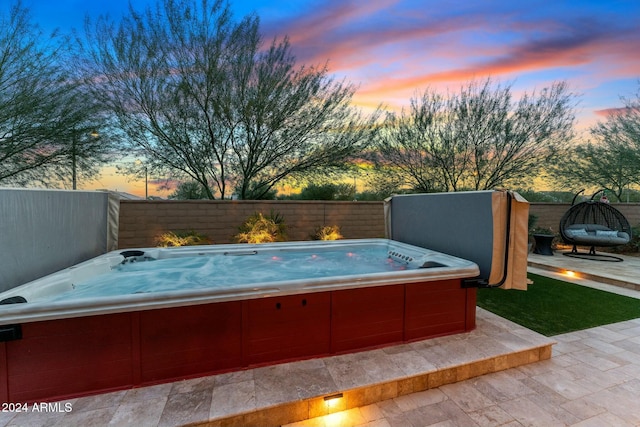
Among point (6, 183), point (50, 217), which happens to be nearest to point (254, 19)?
point (50, 217)

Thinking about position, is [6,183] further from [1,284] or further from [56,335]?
[56,335]

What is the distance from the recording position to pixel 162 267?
3.40m

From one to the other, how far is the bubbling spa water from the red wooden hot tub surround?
0.49 meters

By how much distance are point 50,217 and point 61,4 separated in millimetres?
Result: 5164

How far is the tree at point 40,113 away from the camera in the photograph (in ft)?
17.0

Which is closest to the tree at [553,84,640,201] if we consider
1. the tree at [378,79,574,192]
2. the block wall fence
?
the tree at [378,79,574,192]

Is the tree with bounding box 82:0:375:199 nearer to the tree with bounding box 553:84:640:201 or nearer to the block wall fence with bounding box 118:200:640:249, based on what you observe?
the block wall fence with bounding box 118:200:640:249

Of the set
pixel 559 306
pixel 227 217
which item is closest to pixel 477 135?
pixel 559 306

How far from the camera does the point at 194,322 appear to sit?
188 cm

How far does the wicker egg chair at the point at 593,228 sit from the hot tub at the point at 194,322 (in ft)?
17.7

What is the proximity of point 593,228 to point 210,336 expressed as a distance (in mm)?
8308

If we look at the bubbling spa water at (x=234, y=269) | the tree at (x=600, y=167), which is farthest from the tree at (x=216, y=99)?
the tree at (x=600, y=167)

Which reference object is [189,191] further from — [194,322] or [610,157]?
[610,157]

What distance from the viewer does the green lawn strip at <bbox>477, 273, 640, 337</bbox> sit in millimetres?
2912
